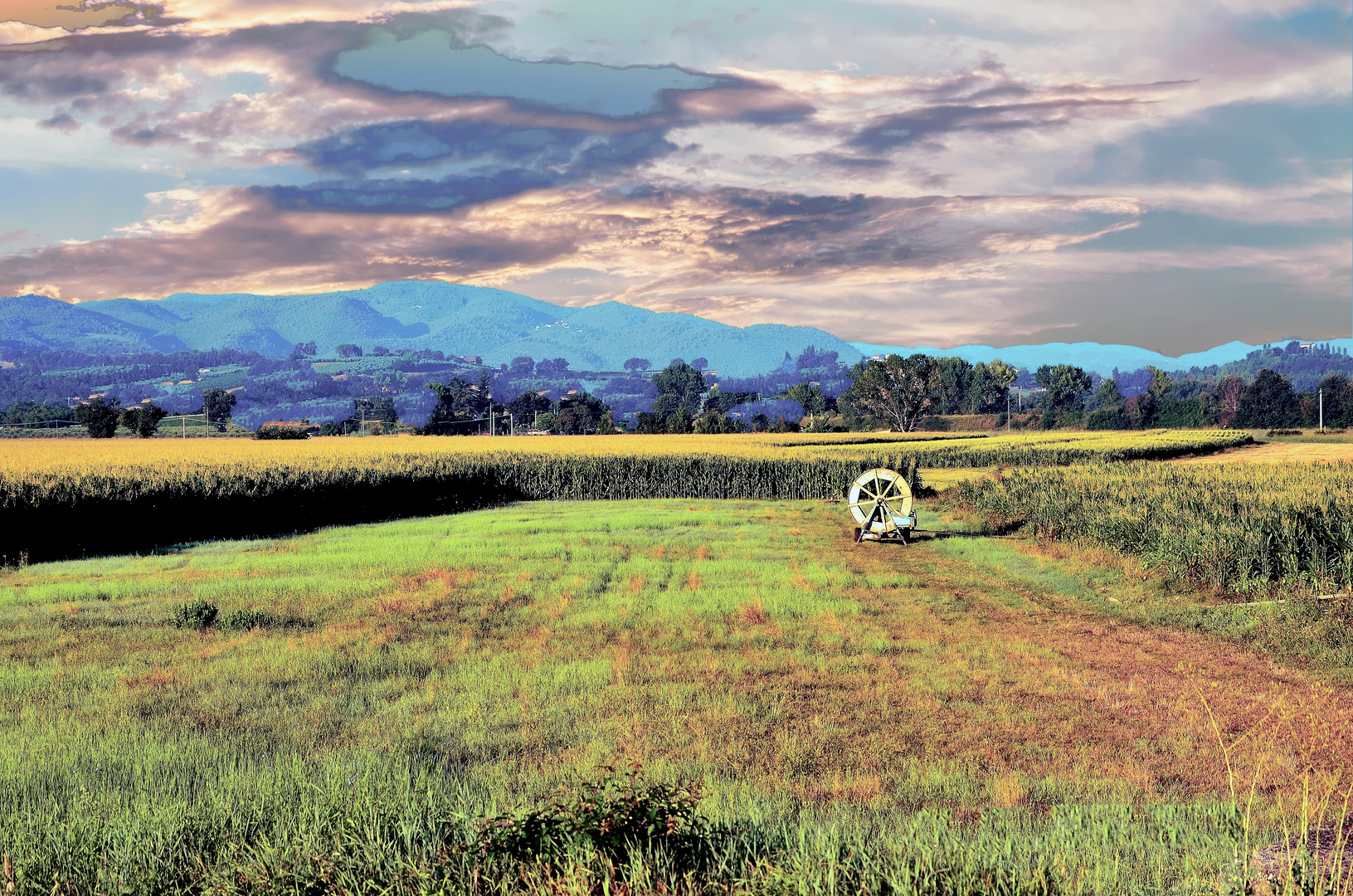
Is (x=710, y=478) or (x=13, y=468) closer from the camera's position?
(x=13, y=468)

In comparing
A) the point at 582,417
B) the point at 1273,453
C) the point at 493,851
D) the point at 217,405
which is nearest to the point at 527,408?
the point at 582,417

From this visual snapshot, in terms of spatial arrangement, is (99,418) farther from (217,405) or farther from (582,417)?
(582,417)

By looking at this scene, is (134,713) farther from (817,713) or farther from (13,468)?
(13,468)

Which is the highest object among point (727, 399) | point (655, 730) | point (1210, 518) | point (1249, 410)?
point (727, 399)

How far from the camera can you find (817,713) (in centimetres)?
822

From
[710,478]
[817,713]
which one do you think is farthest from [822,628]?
[710,478]

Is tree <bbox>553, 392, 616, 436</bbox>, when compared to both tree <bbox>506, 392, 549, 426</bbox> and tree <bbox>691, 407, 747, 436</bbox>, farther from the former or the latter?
tree <bbox>506, 392, 549, 426</bbox>

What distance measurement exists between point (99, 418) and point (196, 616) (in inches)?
4396

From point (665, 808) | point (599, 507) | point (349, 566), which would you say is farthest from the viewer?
point (599, 507)

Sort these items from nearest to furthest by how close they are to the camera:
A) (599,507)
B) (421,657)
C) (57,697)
Result: (57,697)
(421,657)
(599,507)

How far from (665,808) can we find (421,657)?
661 cm

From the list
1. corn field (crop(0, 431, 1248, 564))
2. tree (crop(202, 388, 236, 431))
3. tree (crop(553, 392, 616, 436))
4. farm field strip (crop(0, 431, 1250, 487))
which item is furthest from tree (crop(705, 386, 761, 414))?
corn field (crop(0, 431, 1248, 564))

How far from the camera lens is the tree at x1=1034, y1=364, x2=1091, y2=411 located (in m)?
172

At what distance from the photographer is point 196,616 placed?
12.2 meters
